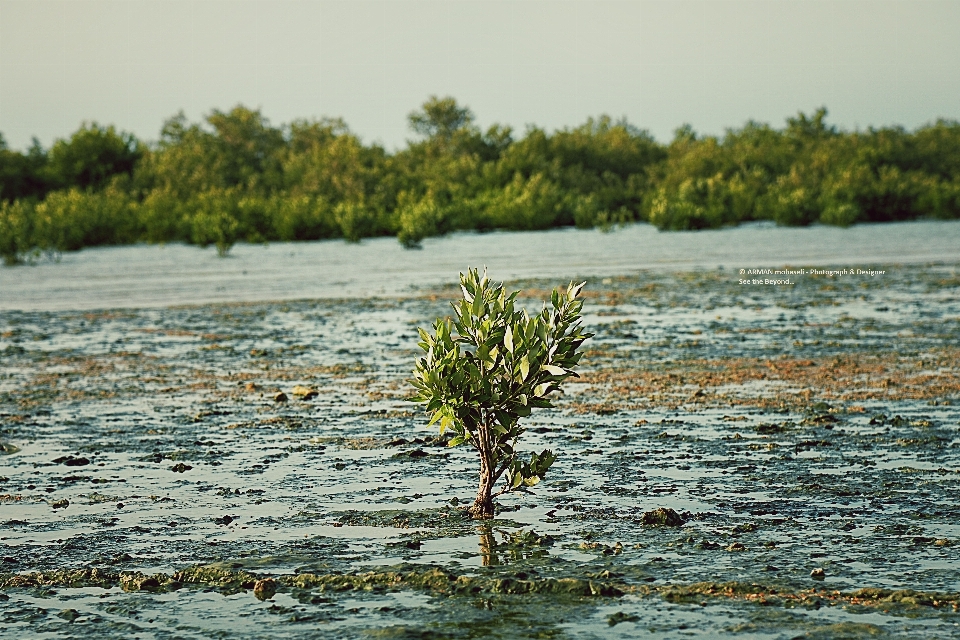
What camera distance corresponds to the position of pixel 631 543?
759 cm

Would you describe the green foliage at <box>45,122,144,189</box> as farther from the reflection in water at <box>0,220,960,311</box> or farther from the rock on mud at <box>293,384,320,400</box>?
the rock on mud at <box>293,384,320,400</box>

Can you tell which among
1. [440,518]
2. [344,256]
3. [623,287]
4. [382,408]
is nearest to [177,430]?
[382,408]

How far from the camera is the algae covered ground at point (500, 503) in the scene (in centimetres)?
641

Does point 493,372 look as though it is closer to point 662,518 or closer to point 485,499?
point 485,499

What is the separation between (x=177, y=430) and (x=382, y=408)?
7.20ft

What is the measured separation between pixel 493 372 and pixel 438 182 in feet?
235

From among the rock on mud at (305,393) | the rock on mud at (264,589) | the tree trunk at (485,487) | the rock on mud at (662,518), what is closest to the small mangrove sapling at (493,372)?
the tree trunk at (485,487)

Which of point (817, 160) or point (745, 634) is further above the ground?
point (817, 160)

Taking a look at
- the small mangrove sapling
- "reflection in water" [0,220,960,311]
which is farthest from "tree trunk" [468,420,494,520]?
"reflection in water" [0,220,960,311]

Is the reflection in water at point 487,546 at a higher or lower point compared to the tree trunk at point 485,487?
lower

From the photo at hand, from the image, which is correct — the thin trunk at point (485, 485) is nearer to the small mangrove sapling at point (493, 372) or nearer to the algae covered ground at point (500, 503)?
the small mangrove sapling at point (493, 372)

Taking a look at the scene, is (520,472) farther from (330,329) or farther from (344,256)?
(344,256)

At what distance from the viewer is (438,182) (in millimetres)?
79500

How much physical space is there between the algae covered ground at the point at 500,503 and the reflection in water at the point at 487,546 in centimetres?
3
